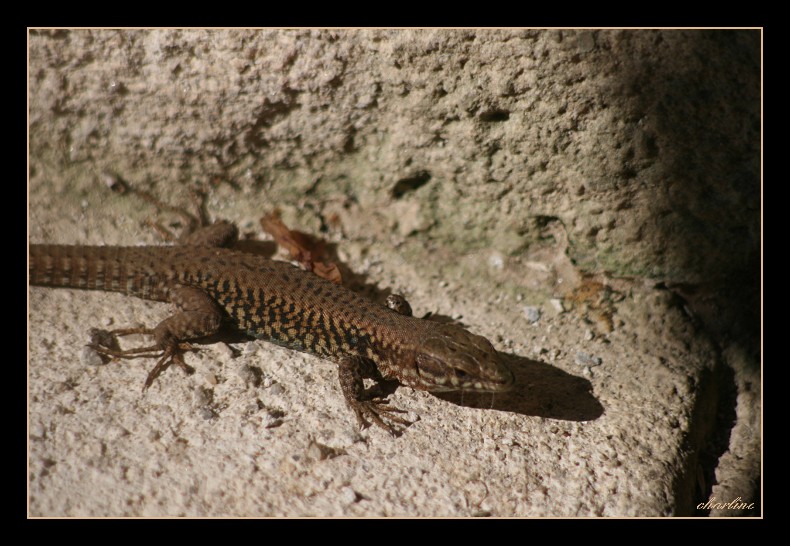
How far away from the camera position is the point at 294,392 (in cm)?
383

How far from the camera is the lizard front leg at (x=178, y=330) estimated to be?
3846 mm

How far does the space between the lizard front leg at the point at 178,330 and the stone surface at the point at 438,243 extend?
4.6 inches

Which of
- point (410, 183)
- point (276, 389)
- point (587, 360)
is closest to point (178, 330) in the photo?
point (276, 389)

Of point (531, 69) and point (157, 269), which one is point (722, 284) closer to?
point (531, 69)

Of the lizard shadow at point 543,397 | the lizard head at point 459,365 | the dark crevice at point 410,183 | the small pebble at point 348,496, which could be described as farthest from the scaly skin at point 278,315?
the dark crevice at point 410,183

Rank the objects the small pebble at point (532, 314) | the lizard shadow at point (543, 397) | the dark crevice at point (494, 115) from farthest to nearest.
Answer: the small pebble at point (532, 314) < the dark crevice at point (494, 115) < the lizard shadow at point (543, 397)

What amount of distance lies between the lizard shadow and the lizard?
0.79ft

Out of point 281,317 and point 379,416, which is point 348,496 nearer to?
point 379,416

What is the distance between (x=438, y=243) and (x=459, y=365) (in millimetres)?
1308

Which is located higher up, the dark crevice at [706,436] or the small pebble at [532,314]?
the small pebble at [532,314]

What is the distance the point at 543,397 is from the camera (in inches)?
158

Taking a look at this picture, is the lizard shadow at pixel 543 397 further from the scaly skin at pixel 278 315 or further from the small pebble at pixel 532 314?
the small pebble at pixel 532 314

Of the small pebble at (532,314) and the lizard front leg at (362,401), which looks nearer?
the lizard front leg at (362,401)

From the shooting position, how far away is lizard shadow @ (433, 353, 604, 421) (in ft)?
12.8
